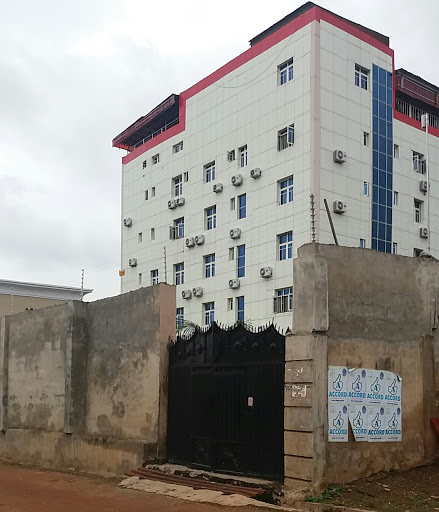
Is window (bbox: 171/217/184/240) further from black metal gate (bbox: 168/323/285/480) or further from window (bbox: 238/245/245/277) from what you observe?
black metal gate (bbox: 168/323/285/480)

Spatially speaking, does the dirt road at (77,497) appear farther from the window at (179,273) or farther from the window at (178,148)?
the window at (178,148)

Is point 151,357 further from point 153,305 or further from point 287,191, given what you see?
point 287,191

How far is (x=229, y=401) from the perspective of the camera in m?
12.5

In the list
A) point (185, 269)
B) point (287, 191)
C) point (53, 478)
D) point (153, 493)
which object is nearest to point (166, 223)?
point (185, 269)

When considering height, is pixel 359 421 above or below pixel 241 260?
below

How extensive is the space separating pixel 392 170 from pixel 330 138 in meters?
6.01

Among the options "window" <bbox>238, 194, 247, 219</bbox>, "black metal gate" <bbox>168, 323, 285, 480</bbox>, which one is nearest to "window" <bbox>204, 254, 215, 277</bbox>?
"window" <bbox>238, 194, 247, 219</bbox>

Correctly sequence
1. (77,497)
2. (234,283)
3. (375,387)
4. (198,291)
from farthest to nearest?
(198,291) < (234,283) < (77,497) < (375,387)

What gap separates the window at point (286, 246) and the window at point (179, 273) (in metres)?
11.2

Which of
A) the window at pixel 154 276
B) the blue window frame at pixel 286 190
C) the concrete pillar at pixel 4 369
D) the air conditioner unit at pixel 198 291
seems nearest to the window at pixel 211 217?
the air conditioner unit at pixel 198 291

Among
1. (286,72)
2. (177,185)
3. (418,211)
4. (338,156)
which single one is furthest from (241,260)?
(418,211)

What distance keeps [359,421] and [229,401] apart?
2.46m

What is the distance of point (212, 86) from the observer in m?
47.6

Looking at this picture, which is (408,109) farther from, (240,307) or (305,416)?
(305,416)
